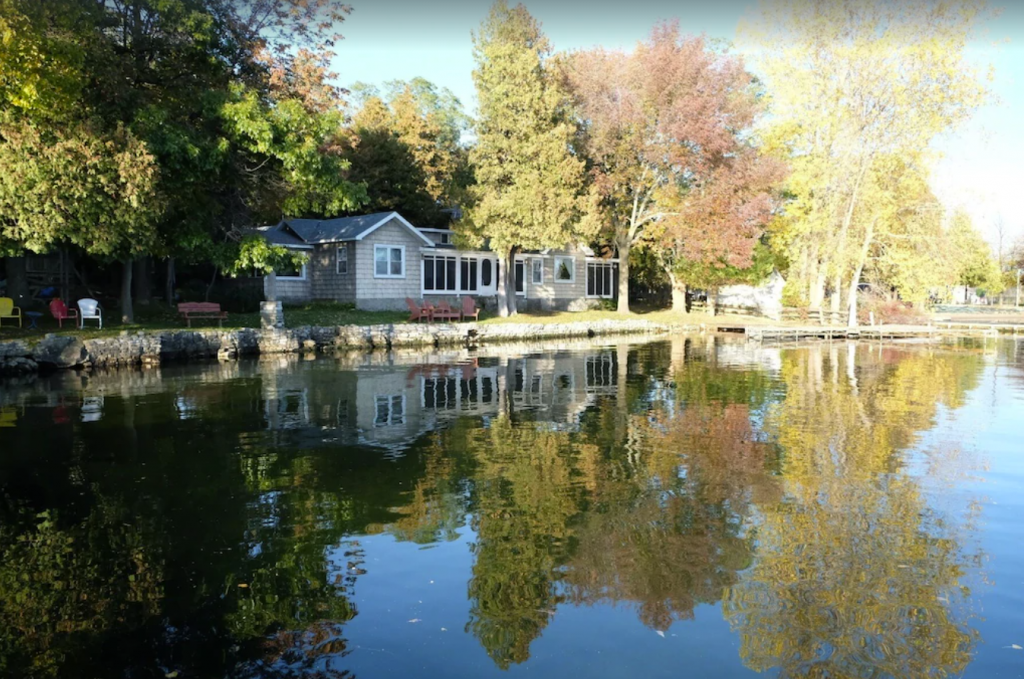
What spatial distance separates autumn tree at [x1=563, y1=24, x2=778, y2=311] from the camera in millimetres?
38188

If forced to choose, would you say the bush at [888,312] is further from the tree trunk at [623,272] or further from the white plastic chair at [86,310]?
the white plastic chair at [86,310]

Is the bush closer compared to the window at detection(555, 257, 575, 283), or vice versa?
the bush

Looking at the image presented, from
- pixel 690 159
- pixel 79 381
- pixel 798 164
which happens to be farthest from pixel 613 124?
pixel 79 381

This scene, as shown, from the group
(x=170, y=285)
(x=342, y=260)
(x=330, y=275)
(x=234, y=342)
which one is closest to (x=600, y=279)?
(x=342, y=260)

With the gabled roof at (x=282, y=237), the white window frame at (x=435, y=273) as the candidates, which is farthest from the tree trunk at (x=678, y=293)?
the gabled roof at (x=282, y=237)

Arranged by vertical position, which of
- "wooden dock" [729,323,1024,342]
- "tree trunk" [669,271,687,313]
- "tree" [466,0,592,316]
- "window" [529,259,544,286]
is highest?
"tree" [466,0,592,316]

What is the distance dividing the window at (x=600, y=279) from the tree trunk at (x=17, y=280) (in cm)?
2841

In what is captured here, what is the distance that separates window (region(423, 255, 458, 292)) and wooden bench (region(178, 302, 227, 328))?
12.0 m

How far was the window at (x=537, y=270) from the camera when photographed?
4319 centimetres

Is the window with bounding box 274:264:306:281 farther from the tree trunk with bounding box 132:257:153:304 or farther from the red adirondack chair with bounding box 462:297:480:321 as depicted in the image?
the red adirondack chair with bounding box 462:297:480:321

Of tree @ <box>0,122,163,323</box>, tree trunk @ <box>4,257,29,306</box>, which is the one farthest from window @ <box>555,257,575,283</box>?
tree @ <box>0,122,163,323</box>

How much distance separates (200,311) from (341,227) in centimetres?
1022

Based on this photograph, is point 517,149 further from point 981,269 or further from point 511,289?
point 981,269

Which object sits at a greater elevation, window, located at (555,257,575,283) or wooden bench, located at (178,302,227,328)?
window, located at (555,257,575,283)
